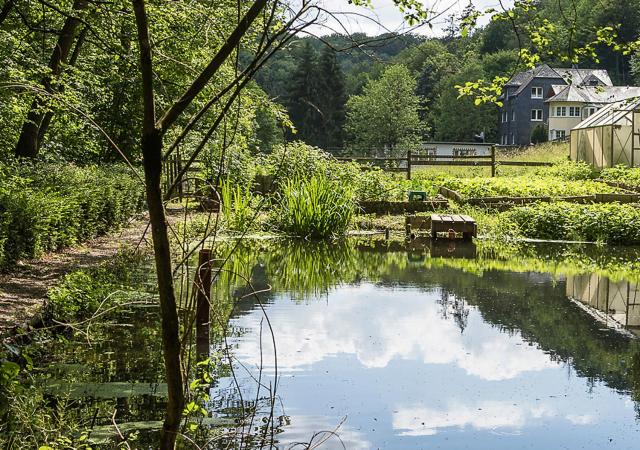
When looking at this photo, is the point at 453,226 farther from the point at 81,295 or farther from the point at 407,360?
the point at 81,295

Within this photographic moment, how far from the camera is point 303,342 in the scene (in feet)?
27.0

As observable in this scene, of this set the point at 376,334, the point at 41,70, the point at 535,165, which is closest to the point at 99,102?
the point at 41,70

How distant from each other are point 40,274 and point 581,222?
11.7 metres

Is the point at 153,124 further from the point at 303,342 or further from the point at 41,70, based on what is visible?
the point at 41,70

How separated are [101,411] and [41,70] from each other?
740cm

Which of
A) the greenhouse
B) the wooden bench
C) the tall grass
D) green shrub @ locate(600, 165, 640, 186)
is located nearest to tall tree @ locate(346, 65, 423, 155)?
the greenhouse

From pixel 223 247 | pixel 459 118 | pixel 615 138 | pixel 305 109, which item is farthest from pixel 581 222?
pixel 459 118

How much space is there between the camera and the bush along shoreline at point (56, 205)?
10.3 meters

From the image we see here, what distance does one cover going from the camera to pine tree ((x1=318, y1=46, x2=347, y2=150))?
75.6 meters

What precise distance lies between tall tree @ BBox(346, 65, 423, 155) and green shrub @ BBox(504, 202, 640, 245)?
56.6m

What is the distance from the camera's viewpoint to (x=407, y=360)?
7730 millimetres

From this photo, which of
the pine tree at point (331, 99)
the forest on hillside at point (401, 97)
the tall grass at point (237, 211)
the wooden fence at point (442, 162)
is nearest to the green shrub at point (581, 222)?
the tall grass at point (237, 211)

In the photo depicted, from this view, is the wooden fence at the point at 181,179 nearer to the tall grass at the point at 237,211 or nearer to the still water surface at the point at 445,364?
the tall grass at the point at 237,211

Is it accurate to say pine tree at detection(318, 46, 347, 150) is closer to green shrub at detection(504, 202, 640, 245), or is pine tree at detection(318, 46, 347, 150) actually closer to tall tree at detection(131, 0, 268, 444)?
green shrub at detection(504, 202, 640, 245)
